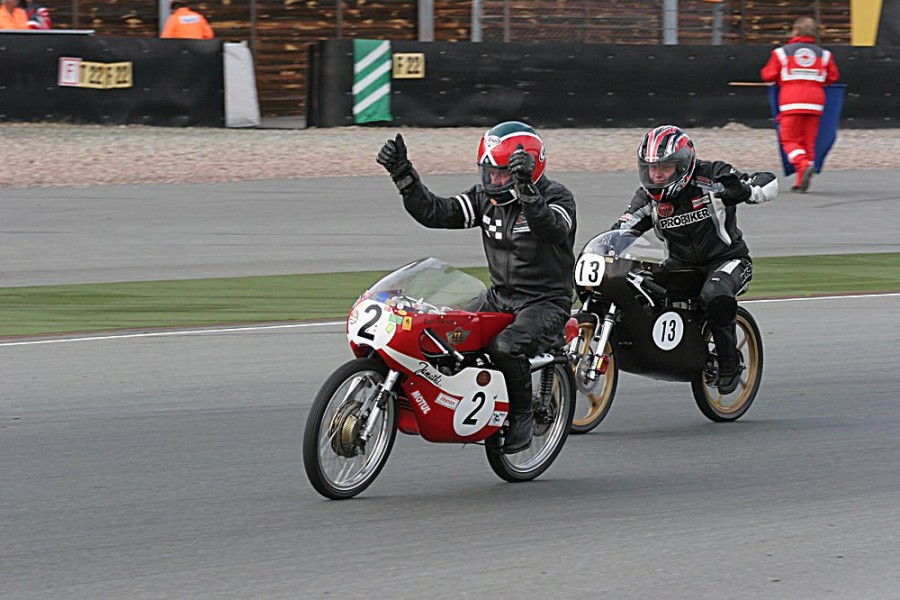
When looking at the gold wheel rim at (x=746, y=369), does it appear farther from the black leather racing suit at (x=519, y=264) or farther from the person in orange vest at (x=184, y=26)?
the person in orange vest at (x=184, y=26)

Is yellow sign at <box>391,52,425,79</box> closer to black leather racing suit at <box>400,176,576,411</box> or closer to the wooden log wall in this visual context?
the wooden log wall

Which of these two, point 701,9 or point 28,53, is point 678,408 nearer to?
point 28,53

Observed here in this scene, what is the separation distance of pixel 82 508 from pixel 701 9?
24.0 metres

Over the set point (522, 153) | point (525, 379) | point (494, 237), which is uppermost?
point (522, 153)

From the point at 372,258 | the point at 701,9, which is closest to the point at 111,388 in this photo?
the point at 372,258

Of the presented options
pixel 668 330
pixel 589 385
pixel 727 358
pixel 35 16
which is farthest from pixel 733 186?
pixel 35 16

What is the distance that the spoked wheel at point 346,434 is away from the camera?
20.1 ft

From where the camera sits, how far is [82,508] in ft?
20.5

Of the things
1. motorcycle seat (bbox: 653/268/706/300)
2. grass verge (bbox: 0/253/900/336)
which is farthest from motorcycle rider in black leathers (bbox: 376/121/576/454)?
grass verge (bbox: 0/253/900/336)

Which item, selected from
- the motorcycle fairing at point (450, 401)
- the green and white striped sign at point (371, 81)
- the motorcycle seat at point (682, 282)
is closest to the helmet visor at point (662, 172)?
the motorcycle seat at point (682, 282)

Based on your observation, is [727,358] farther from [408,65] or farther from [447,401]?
[408,65]

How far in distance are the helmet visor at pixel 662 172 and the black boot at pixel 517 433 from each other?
1.79 m

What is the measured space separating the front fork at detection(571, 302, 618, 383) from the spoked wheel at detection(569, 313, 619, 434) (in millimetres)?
19

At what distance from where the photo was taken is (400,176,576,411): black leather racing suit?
6.59 m
